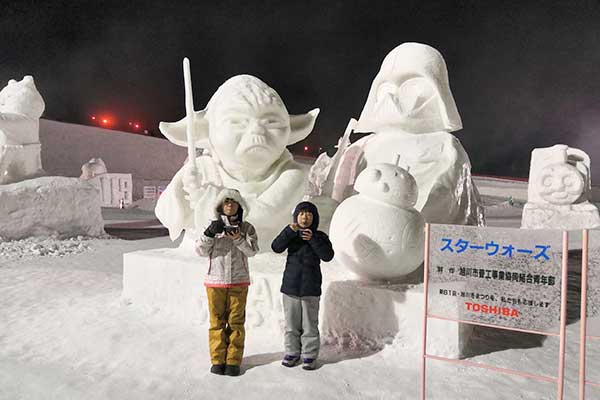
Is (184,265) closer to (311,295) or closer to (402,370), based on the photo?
(311,295)

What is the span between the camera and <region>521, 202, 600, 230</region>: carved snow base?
8406 millimetres

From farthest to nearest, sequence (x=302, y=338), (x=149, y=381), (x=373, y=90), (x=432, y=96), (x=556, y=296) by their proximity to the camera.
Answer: (x=373, y=90)
(x=432, y=96)
(x=302, y=338)
(x=149, y=381)
(x=556, y=296)

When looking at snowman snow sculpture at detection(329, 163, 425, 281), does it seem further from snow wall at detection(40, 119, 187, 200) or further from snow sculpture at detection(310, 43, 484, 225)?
snow wall at detection(40, 119, 187, 200)

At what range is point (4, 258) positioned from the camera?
6.25 m

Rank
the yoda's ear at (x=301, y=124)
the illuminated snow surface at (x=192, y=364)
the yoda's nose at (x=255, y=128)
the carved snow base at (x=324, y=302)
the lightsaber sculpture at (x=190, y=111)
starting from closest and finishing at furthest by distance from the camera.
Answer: the illuminated snow surface at (x=192, y=364), the carved snow base at (x=324, y=302), the lightsaber sculpture at (x=190, y=111), the yoda's nose at (x=255, y=128), the yoda's ear at (x=301, y=124)

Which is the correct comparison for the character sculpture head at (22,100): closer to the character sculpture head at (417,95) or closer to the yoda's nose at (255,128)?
the yoda's nose at (255,128)

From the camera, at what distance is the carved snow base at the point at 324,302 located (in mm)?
2723

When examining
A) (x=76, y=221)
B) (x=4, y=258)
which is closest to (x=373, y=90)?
(x=4, y=258)

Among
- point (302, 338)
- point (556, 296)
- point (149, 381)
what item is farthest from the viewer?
point (302, 338)

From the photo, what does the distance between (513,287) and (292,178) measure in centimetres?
192

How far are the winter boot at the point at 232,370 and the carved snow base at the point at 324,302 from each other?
1.79ft

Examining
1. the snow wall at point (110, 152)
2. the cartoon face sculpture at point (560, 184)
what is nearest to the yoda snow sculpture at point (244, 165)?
the cartoon face sculpture at point (560, 184)

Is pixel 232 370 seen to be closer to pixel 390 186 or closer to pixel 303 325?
pixel 303 325

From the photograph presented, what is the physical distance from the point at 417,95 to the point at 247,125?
1.42 meters
